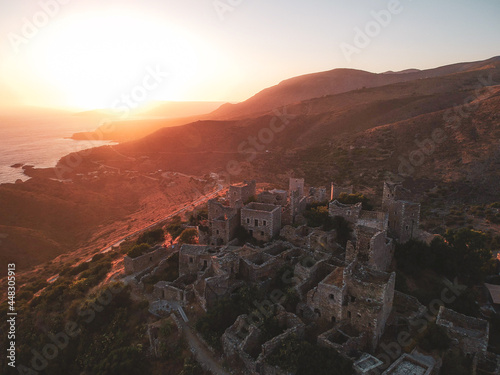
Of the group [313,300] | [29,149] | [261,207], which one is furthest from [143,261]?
[29,149]

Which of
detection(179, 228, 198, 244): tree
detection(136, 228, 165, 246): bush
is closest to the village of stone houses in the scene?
detection(179, 228, 198, 244): tree

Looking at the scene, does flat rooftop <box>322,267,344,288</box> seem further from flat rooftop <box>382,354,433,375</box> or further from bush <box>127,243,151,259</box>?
bush <box>127,243,151,259</box>

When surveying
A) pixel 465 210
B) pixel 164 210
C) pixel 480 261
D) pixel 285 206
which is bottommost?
pixel 164 210

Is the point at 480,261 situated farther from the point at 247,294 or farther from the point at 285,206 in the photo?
the point at 247,294

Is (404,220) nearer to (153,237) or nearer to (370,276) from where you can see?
(370,276)

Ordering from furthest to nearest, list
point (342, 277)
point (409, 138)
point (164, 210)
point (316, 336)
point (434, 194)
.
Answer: point (409, 138), point (164, 210), point (434, 194), point (342, 277), point (316, 336)

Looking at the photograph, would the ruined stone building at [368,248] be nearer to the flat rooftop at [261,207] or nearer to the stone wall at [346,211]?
the stone wall at [346,211]

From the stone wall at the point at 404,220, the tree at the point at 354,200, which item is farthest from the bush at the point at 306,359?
the tree at the point at 354,200

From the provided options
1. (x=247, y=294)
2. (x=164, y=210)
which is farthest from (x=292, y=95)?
(x=247, y=294)
